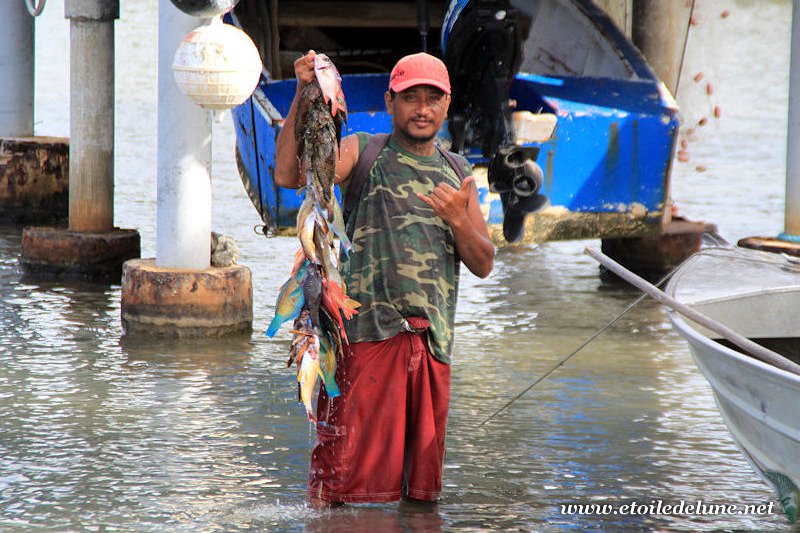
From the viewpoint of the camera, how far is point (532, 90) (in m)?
9.66

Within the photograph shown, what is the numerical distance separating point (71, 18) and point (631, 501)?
6.23 metres

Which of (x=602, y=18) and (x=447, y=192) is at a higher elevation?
(x=602, y=18)

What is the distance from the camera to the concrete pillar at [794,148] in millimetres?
9906

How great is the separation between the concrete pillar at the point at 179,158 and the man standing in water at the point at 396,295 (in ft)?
11.0

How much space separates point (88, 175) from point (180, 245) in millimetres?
2130

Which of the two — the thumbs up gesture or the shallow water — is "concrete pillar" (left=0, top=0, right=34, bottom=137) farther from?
the thumbs up gesture

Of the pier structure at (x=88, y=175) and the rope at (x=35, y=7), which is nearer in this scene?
the pier structure at (x=88, y=175)

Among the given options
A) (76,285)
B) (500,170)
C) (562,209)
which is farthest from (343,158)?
(76,285)

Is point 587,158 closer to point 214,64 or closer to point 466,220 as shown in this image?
point 214,64

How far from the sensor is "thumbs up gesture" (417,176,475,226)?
4746 mm

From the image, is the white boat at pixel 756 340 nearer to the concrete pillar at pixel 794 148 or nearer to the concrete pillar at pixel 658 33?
the concrete pillar at pixel 794 148

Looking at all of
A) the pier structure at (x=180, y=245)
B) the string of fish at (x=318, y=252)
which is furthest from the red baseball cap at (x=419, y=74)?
the pier structure at (x=180, y=245)

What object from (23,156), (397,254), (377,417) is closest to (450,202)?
(397,254)

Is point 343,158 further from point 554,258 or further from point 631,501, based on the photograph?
point 554,258
